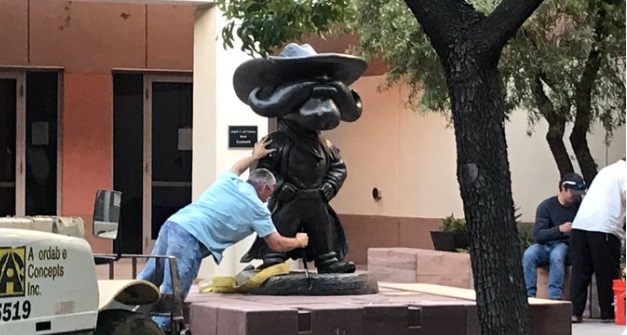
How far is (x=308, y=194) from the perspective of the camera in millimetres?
10430

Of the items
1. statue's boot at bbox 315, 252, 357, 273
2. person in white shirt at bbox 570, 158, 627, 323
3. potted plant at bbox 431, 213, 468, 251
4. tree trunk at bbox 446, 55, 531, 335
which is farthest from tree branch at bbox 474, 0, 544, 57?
potted plant at bbox 431, 213, 468, 251

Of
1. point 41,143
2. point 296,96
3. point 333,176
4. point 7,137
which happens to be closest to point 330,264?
point 333,176

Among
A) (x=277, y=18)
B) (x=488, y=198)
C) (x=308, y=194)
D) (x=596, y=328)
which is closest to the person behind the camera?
(x=488, y=198)

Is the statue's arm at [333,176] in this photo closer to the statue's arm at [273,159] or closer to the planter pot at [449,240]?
the statue's arm at [273,159]

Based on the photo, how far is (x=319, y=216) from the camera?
414 inches

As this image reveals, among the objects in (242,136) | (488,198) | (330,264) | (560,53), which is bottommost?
(330,264)

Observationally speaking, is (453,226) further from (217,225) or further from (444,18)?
(444,18)

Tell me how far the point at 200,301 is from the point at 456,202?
30.5 ft

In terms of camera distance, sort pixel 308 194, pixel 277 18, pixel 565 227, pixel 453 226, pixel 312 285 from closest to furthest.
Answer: pixel 277 18 → pixel 312 285 → pixel 308 194 → pixel 565 227 → pixel 453 226

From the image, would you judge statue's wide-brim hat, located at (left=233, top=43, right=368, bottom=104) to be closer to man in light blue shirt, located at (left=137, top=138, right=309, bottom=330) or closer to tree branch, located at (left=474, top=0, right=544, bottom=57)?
man in light blue shirt, located at (left=137, top=138, right=309, bottom=330)

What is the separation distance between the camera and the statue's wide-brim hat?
10414mm

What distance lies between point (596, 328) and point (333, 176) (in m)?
3.37

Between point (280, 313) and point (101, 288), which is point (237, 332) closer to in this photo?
point (280, 313)

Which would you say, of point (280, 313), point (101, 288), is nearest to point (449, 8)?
point (101, 288)
